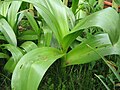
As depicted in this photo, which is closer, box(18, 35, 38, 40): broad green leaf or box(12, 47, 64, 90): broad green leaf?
box(12, 47, 64, 90): broad green leaf

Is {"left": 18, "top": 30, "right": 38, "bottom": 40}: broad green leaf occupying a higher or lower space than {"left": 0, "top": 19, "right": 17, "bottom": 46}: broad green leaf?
lower

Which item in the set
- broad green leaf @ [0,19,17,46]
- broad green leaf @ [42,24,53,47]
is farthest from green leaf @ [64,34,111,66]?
broad green leaf @ [0,19,17,46]

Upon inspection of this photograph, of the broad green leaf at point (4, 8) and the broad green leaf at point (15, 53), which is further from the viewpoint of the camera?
the broad green leaf at point (4, 8)

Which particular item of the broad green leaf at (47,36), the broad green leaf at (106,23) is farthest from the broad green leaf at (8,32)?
the broad green leaf at (106,23)

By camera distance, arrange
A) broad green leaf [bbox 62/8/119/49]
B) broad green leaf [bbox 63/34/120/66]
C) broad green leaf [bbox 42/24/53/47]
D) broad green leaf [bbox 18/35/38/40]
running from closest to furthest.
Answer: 1. broad green leaf [bbox 62/8/119/49]
2. broad green leaf [bbox 63/34/120/66]
3. broad green leaf [bbox 42/24/53/47]
4. broad green leaf [bbox 18/35/38/40]

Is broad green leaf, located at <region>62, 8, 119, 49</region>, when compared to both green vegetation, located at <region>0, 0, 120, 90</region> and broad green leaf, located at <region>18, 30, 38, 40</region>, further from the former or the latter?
broad green leaf, located at <region>18, 30, 38, 40</region>

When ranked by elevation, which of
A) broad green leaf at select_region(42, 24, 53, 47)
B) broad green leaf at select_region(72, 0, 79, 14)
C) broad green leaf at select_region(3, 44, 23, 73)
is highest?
broad green leaf at select_region(72, 0, 79, 14)

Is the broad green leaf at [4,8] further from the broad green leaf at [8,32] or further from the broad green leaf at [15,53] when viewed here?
the broad green leaf at [15,53]

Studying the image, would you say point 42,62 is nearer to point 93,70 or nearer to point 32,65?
point 32,65
